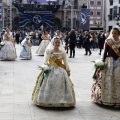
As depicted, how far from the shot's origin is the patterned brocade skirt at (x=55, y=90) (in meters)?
7.48

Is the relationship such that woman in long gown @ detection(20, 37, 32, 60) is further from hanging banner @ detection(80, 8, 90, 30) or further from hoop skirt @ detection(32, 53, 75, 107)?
hanging banner @ detection(80, 8, 90, 30)

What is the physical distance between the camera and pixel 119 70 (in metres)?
7.69

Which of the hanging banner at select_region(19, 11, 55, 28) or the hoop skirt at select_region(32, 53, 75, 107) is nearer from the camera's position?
the hoop skirt at select_region(32, 53, 75, 107)

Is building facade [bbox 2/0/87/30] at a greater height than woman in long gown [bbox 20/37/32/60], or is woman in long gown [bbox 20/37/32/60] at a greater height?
building facade [bbox 2/0/87/30]

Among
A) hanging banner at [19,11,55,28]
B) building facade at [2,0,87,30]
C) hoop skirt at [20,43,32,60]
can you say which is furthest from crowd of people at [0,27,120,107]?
building facade at [2,0,87,30]

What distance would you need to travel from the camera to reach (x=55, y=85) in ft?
24.6

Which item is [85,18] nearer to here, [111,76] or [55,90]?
[111,76]

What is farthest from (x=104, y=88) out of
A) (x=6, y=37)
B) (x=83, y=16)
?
(x=83, y=16)

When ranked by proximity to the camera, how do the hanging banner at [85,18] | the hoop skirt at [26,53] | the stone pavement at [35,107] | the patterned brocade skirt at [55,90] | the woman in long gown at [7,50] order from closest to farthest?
the stone pavement at [35,107] → the patterned brocade skirt at [55,90] → the woman in long gown at [7,50] → the hoop skirt at [26,53] → the hanging banner at [85,18]

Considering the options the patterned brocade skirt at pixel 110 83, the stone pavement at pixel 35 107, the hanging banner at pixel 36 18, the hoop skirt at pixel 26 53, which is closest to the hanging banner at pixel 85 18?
the hanging banner at pixel 36 18

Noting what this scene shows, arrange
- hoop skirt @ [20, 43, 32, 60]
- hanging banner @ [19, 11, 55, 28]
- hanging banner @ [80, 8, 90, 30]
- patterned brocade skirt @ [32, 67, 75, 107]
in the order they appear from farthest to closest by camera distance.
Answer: hanging banner @ [19, 11, 55, 28]
hanging banner @ [80, 8, 90, 30]
hoop skirt @ [20, 43, 32, 60]
patterned brocade skirt @ [32, 67, 75, 107]

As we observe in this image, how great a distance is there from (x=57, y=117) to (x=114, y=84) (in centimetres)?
146

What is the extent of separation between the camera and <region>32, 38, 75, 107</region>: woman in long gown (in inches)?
295

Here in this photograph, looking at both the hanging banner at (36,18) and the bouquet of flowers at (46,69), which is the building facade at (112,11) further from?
the bouquet of flowers at (46,69)
